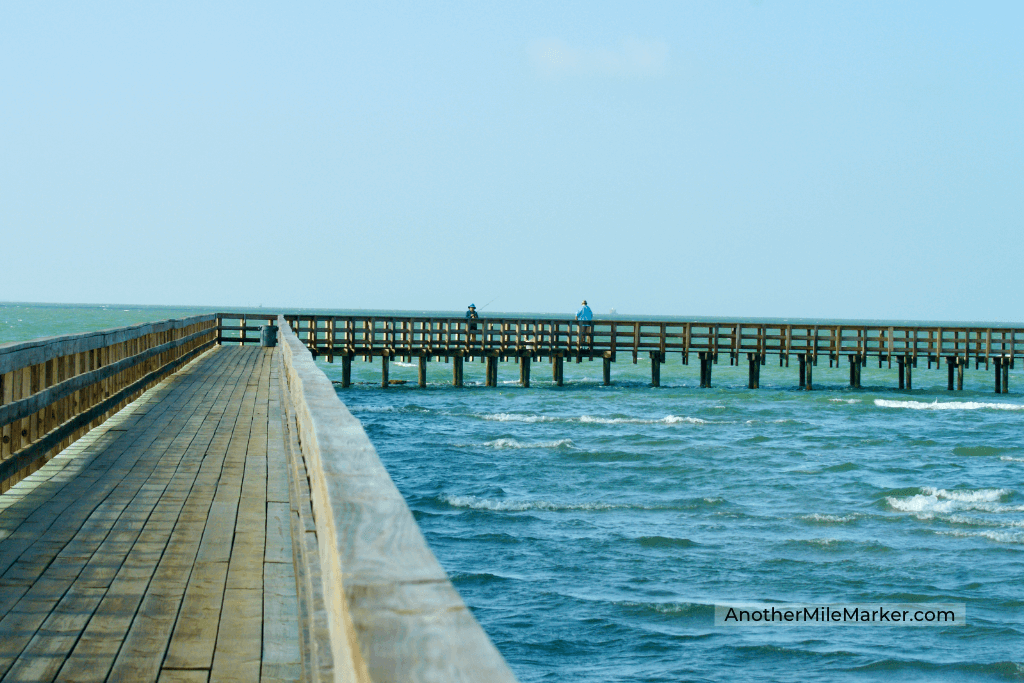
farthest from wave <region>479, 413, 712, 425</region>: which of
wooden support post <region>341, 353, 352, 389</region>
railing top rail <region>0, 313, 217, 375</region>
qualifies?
railing top rail <region>0, 313, 217, 375</region>

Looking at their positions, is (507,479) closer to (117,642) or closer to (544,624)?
(544,624)

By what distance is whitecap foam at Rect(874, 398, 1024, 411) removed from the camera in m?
34.5

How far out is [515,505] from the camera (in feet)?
47.5

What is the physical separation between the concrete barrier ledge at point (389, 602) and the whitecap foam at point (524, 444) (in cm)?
1871

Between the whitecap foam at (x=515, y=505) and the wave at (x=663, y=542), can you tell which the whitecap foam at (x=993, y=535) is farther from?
the whitecap foam at (x=515, y=505)

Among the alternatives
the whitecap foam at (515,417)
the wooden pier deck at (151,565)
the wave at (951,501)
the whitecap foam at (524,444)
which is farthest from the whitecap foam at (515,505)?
the whitecap foam at (515,417)

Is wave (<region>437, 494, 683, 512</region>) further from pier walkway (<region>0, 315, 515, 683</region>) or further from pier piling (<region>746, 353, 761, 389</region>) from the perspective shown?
pier piling (<region>746, 353, 761, 389</region>)

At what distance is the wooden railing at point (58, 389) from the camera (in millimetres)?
6512

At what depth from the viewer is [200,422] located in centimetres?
1029

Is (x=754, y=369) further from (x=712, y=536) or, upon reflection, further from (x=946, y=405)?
(x=712, y=536)

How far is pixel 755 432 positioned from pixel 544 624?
1748cm

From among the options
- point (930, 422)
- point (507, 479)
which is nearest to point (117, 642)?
point (507, 479)

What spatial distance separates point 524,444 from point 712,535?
9.12 m

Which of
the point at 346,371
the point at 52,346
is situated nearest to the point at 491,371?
the point at 346,371
